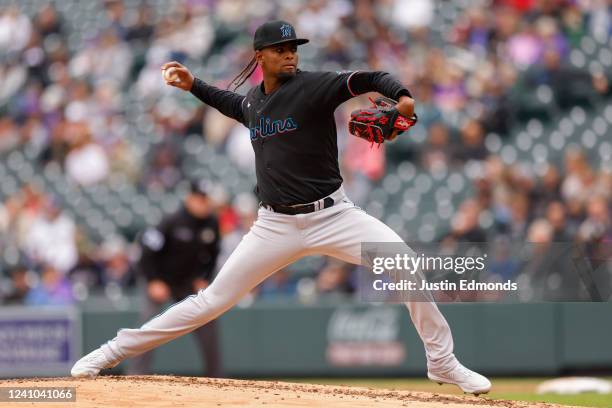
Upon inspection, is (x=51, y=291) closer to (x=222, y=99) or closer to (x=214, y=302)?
(x=222, y=99)

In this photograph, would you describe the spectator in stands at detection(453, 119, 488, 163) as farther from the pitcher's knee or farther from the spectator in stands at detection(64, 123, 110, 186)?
the pitcher's knee

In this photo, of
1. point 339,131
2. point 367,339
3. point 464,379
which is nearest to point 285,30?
point 464,379

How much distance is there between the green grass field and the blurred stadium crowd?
106cm

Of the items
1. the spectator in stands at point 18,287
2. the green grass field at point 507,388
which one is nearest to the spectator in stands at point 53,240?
the spectator in stands at point 18,287

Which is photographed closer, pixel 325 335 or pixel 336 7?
pixel 325 335

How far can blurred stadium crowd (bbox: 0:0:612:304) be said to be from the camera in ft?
38.8

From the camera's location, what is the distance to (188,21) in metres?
14.8

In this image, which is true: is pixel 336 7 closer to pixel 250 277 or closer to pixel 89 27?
pixel 89 27

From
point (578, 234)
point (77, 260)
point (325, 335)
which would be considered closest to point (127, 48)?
point (77, 260)

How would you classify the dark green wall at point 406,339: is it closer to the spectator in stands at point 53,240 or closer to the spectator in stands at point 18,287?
the spectator in stands at point 18,287

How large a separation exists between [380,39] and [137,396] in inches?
343

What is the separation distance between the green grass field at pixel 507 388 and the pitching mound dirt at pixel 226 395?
1912 millimetres

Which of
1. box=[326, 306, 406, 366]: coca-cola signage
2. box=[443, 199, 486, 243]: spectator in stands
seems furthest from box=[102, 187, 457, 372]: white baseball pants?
box=[326, 306, 406, 366]: coca-cola signage

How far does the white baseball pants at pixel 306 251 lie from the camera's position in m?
5.73
